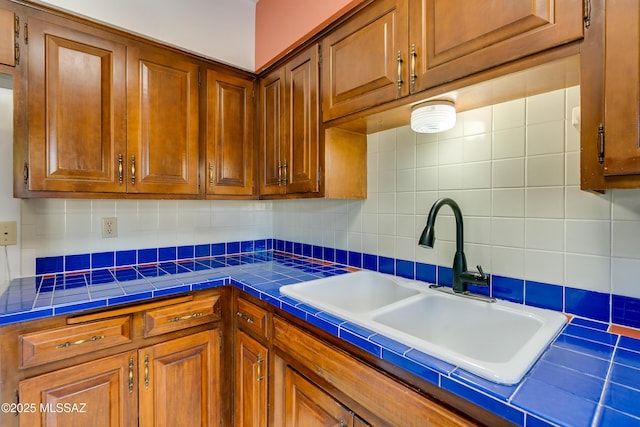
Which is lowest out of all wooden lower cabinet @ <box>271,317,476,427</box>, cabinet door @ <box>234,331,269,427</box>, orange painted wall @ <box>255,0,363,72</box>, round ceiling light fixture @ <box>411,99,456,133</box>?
cabinet door @ <box>234,331,269,427</box>

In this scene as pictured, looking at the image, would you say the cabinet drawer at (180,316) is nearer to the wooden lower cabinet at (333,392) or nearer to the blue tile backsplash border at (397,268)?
the wooden lower cabinet at (333,392)

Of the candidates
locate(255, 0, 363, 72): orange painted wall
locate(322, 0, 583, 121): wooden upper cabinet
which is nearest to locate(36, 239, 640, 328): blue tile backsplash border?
locate(322, 0, 583, 121): wooden upper cabinet

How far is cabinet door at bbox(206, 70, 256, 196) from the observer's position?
178 cm

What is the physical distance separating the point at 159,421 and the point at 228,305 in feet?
1.82

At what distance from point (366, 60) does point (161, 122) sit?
109 centimetres

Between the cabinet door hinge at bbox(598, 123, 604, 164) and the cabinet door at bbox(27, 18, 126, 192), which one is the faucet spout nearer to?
the cabinet door hinge at bbox(598, 123, 604, 164)

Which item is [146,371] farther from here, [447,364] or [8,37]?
[8,37]

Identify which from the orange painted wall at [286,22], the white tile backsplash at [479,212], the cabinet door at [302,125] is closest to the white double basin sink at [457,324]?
the white tile backsplash at [479,212]

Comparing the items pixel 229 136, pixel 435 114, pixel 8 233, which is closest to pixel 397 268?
pixel 435 114

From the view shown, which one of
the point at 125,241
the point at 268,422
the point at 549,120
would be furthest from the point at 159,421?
the point at 549,120

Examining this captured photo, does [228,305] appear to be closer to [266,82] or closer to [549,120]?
[266,82]

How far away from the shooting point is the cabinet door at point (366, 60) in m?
1.13

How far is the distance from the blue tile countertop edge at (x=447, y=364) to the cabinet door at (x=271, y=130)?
539 millimetres

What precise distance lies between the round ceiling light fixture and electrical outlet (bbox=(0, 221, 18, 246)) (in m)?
1.89
